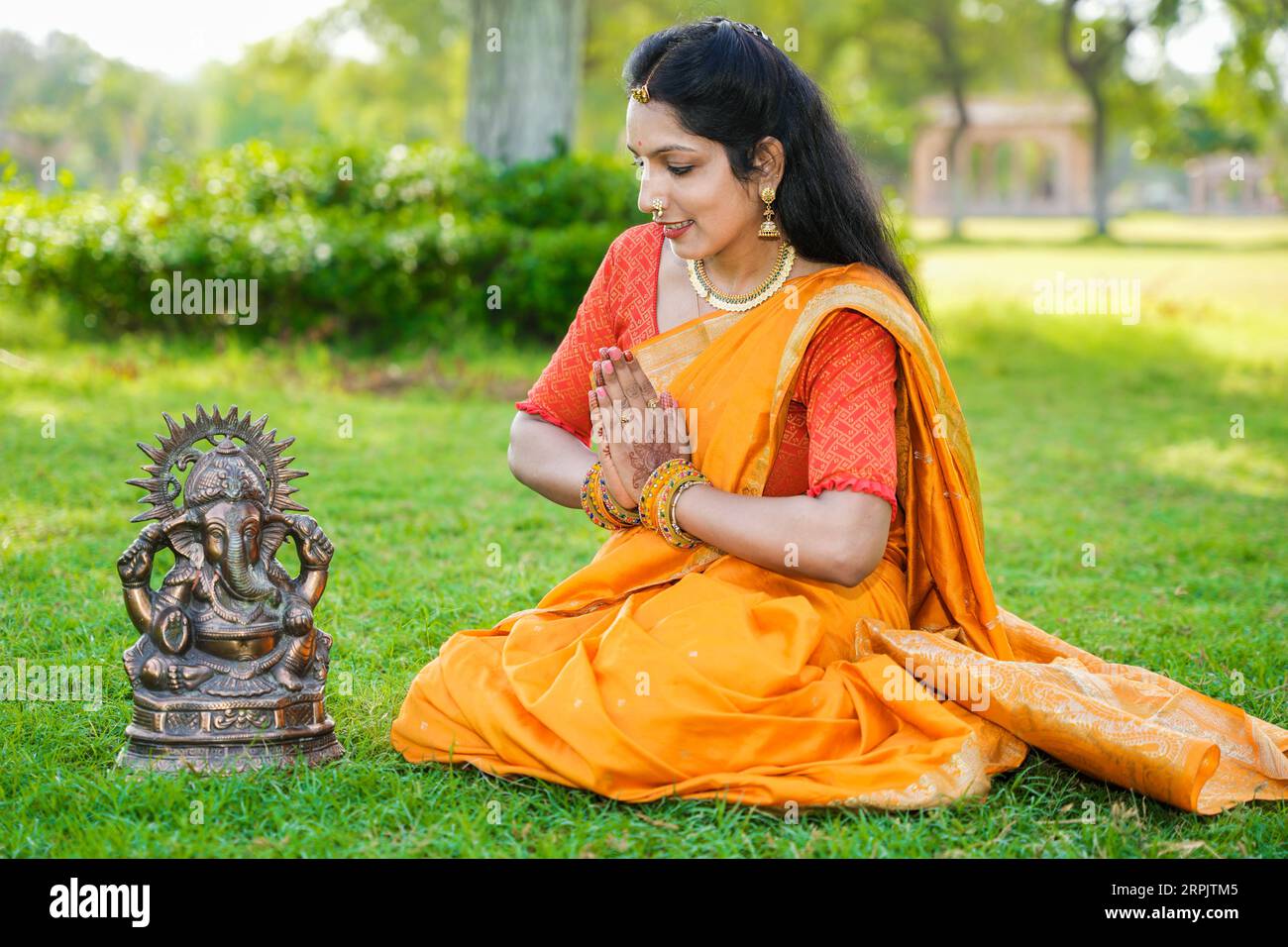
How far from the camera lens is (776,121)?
3.11 m

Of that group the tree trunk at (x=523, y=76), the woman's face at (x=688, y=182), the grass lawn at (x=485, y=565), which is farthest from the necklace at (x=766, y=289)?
the tree trunk at (x=523, y=76)

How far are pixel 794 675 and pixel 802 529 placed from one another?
35 cm

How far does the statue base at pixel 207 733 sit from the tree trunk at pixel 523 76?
30.0ft

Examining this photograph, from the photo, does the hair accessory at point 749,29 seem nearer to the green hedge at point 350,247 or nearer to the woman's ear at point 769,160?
the woman's ear at point 769,160

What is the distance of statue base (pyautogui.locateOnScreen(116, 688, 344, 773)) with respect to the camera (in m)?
3.11

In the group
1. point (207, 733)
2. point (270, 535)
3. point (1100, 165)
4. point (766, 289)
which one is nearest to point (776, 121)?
point (766, 289)

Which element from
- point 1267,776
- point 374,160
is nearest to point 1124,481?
point 1267,776

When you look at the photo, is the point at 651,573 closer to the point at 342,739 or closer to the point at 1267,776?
the point at 342,739

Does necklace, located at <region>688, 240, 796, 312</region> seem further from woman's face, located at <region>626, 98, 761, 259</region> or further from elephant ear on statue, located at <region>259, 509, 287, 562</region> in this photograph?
elephant ear on statue, located at <region>259, 509, 287, 562</region>

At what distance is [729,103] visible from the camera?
3053 mm

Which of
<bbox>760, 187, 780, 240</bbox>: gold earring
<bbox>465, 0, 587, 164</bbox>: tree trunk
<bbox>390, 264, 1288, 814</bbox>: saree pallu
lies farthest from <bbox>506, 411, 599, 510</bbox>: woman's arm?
<bbox>465, 0, 587, 164</bbox>: tree trunk

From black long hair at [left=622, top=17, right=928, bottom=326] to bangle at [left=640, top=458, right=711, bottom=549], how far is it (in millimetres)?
649

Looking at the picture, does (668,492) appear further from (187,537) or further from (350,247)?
(350,247)
